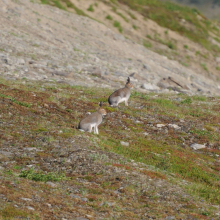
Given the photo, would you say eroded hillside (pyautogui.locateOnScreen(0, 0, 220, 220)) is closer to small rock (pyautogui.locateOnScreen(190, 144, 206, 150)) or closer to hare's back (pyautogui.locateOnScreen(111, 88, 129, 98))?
small rock (pyautogui.locateOnScreen(190, 144, 206, 150))

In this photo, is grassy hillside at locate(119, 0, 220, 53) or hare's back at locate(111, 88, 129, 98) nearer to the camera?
hare's back at locate(111, 88, 129, 98)

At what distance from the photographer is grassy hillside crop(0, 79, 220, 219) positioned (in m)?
13.7

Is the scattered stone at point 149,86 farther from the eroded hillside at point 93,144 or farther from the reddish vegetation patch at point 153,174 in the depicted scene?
the reddish vegetation patch at point 153,174

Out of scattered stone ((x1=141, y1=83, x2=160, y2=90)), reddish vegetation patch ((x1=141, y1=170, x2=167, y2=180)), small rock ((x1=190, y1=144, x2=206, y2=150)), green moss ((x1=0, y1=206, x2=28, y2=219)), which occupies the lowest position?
scattered stone ((x1=141, y1=83, x2=160, y2=90))

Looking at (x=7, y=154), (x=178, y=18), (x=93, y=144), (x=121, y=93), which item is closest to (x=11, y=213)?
(x=7, y=154)

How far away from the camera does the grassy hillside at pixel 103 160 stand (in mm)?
13672

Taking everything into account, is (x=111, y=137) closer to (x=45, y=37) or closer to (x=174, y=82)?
(x=174, y=82)

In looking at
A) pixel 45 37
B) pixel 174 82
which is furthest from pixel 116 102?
pixel 45 37

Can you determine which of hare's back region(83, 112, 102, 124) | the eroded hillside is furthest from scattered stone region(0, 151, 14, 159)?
hare's back region(83, 112, 102, 124)

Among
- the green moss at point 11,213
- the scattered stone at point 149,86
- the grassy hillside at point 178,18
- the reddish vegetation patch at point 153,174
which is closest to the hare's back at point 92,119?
the reddish vegetation patch at point 153,174

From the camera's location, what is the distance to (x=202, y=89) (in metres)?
60.7

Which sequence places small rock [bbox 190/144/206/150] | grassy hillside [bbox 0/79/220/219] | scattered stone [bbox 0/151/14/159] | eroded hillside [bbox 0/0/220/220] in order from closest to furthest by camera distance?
grassy hillside [bbox 0/79/220/219]
eroded hillside [bbox 0/0/220/220]
scattered stone [bbox 0/151/14/159]
small rock [bbox 190/144/206/150]

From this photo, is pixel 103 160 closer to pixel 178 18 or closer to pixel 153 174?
pixel 153 174

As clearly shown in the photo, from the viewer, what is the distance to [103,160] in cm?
1820
